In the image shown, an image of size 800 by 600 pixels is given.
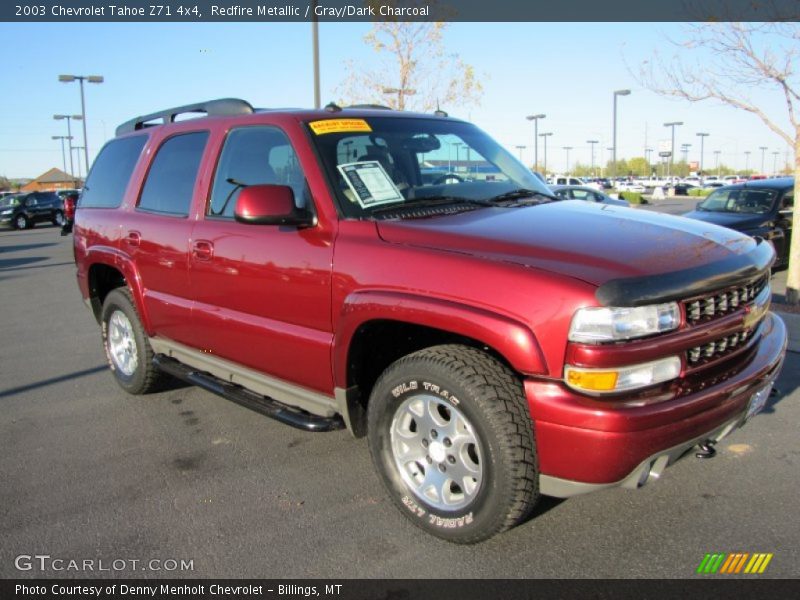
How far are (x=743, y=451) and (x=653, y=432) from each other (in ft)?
5.97

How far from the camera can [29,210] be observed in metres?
29.9

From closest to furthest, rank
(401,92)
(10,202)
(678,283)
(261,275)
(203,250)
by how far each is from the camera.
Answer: (678,283)
(261,275)
(203,250)
(401,92)
(10,202)

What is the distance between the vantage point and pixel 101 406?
4.92 meters

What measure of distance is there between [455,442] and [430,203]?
127 cm

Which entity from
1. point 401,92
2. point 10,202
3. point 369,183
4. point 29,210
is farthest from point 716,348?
point 10,202

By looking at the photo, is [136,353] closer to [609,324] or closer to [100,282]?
[100,282]

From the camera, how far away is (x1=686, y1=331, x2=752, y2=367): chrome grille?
2600mm

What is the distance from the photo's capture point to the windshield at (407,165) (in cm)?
335

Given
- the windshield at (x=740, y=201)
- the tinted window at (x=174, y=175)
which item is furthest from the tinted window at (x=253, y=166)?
the windshield at (x=740, y=201)

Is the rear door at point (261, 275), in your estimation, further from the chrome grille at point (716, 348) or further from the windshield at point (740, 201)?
the windshield at point (740, 201)

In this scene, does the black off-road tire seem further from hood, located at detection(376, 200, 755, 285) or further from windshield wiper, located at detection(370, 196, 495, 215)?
hood, located at detection(376, 200, 755, 285)

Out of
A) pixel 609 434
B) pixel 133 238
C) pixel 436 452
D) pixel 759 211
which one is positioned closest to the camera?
pixel 609 434

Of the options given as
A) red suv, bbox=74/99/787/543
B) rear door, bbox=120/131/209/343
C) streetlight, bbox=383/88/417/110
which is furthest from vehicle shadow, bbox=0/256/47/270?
red suv, bbox=74/99/787/543

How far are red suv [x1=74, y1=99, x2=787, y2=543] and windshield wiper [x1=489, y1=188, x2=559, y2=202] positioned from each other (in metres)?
0.02
